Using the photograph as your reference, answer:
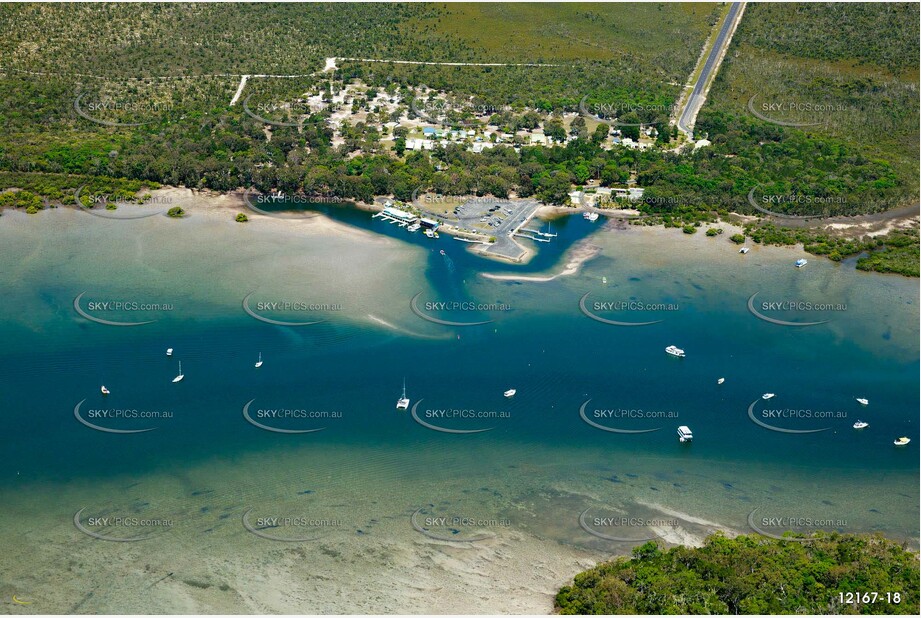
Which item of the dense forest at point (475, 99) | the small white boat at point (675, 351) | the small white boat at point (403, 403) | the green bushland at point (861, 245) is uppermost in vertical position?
the dense forest at point (475, 99)

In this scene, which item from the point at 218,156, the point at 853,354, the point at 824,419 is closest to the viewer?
the point at 824,419

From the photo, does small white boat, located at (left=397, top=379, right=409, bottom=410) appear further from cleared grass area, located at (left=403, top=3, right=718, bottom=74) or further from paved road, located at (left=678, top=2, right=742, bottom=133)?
cleared grass area, located at (left=403, top=3, right=718, bottom=74)

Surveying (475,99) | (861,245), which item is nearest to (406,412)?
(861,245)

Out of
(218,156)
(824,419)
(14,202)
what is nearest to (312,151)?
(218,156)

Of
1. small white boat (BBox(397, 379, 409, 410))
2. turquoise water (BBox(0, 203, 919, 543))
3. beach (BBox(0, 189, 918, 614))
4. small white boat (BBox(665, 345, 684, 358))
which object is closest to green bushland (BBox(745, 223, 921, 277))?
beach (BBox(0, 189, 918, 614))

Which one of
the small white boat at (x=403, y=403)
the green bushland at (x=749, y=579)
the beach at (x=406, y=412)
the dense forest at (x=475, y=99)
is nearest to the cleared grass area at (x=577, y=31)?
the dense forest at (x=475, y=99)

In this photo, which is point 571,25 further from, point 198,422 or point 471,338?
point 198,422

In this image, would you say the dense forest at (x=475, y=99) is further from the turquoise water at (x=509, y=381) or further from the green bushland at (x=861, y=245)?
the turquoise water at (x=509, y=381)
